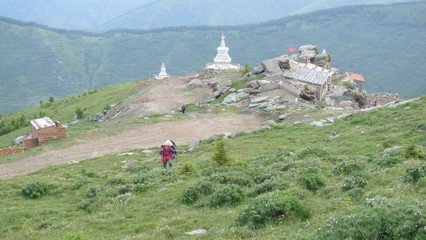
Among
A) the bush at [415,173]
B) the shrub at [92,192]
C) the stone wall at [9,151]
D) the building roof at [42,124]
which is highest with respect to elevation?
the bush at [415,173]

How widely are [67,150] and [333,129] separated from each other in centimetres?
1525

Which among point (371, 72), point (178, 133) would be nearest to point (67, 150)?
point (178, 133)

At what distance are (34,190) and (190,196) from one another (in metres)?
6.48

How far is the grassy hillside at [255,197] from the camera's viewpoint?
10.9m

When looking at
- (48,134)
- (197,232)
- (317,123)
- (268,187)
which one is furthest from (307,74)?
(197,232)

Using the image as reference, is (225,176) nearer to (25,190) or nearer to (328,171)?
(328,171)

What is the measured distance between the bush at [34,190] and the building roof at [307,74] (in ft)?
95.5

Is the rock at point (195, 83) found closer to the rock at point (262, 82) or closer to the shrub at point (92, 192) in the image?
the rock at point (262, 82)

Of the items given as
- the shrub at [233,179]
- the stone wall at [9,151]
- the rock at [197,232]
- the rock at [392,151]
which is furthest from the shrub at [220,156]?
the stone wall at [9,151]

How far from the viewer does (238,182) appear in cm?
1730

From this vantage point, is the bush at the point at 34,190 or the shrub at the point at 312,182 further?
the bush at the point at 34,190

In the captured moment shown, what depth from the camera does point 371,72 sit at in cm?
13175

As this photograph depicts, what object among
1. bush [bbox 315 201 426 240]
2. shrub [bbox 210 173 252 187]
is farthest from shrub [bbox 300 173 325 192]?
bush [bbox 315 201 426 240]

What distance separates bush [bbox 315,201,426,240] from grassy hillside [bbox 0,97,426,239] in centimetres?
2
